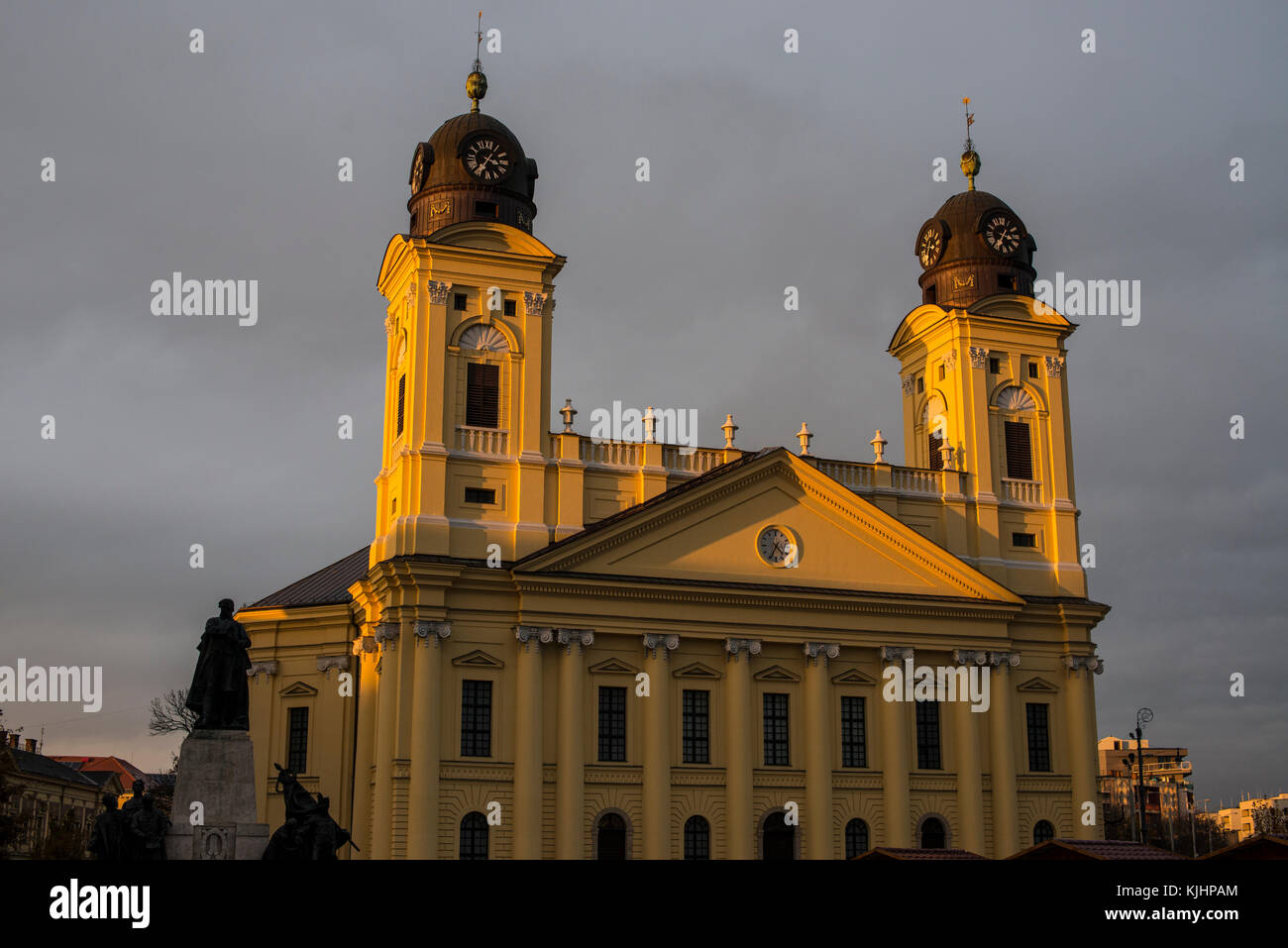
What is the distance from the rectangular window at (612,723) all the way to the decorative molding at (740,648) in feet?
11.0

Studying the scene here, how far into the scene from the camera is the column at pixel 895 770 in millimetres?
40656

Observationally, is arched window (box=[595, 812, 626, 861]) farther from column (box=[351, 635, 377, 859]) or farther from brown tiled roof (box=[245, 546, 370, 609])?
brown tiled roof (box=[245, 546, 370, 609])

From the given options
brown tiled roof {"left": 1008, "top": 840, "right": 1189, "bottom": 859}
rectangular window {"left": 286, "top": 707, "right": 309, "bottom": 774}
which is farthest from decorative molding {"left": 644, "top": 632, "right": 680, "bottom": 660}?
brown tiled roof {"left": 1008, "top": 840, "right": 1189, "bottom": 859}

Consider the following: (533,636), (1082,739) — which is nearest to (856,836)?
(1082,739)

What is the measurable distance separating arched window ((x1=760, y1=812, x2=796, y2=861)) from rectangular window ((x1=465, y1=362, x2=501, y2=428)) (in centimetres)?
1419

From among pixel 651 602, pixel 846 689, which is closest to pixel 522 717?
pixel 651 602

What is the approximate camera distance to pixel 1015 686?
145 feet

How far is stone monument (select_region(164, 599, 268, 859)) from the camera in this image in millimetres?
21438

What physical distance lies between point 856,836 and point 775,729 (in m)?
3.96
